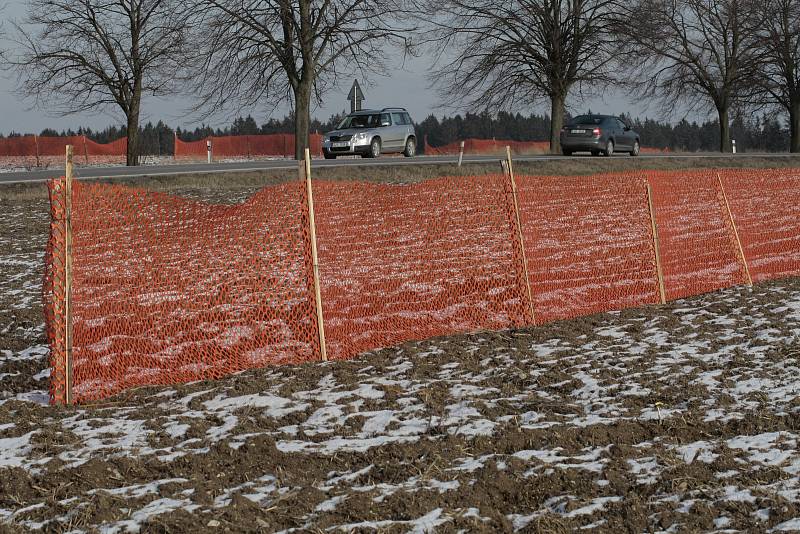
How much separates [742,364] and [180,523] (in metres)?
4.45

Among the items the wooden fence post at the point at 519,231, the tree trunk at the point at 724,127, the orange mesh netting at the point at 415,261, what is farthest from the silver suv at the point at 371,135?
the tree trunk at the point at 724,127

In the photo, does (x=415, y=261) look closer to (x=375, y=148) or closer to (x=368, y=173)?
(x=368, y=173)

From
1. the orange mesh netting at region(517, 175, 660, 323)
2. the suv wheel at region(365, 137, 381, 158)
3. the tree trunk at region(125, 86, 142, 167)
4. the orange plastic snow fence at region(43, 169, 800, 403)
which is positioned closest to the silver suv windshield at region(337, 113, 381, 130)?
the suv wheel at region(365, 137, 381, 158)

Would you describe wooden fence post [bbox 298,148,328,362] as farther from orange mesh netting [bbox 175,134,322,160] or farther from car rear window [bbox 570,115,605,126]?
orange mesh netting [bbox 175,134,322,160]

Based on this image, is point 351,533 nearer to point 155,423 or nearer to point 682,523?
point 682,523

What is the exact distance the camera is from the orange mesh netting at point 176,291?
25.2 feet

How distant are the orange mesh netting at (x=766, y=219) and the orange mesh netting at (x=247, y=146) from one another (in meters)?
32.9

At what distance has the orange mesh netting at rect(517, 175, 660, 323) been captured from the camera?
1038 cm

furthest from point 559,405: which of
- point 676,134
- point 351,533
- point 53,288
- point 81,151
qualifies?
point 676,134

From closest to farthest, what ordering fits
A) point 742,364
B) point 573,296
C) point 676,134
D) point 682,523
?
point 682,523
point 742,364
point 573,296
point 676,134

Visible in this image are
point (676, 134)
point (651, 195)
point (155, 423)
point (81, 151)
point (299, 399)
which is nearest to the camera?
point (155, 423)

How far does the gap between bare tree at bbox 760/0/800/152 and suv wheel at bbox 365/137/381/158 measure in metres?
22.3

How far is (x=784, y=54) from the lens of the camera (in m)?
43.5

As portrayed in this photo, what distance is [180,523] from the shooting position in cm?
465
